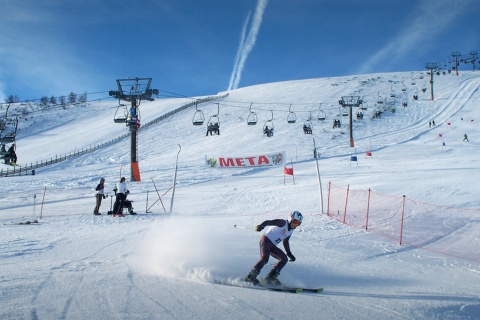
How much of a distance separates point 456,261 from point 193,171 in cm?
2296

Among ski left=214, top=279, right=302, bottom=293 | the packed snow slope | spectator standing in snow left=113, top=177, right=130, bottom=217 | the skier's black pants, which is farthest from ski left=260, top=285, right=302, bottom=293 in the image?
Result: spectator standing in snow left=113, top=177, right=130, bottom=217

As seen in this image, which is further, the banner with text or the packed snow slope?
the banner with text

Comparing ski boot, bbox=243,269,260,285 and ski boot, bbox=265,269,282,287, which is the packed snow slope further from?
ski boot, bbox=243,269,260,285

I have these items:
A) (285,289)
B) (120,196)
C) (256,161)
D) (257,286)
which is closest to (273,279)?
(257,286)

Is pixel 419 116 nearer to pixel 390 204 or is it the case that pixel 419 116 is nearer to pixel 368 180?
pixel 368 180

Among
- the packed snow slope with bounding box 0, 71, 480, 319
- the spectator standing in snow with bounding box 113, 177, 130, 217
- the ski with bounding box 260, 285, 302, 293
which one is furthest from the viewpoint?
the spectator standing in snow with bounding box 113, 177, 130, 217

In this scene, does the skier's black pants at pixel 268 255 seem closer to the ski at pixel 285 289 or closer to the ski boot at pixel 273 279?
the ski boot at pixel 273 279

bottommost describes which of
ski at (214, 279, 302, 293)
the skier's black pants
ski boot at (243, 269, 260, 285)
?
ski at (214, 279, 302, 293)

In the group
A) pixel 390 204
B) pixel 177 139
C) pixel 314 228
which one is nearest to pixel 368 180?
pixel 390 204

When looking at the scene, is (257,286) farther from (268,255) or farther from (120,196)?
(120,196)

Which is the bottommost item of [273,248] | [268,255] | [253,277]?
[253,277]

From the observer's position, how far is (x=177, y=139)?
163 feet

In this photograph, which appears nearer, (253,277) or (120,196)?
(253,277)

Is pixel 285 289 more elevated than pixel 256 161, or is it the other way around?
pixel 256 161
